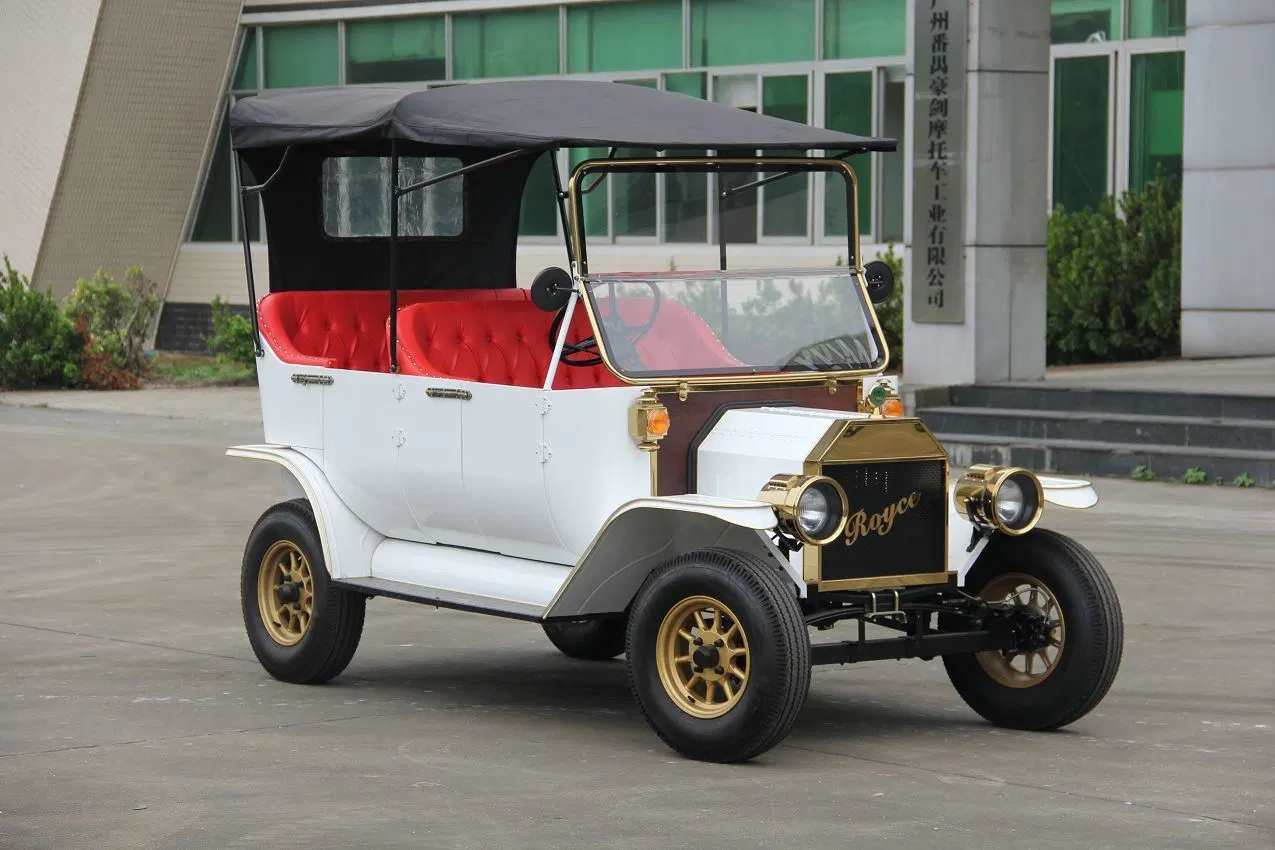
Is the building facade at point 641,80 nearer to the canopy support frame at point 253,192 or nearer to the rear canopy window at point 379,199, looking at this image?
the rear canopy window at point 379,199

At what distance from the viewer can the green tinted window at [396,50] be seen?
3156 cm

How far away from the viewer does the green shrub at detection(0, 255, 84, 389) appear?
25188 mm

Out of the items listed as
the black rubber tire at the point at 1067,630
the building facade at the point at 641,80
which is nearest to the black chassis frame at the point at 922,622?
the black rubber tire at the point at 1067,630

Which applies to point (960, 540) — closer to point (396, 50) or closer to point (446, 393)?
point (446, 393)

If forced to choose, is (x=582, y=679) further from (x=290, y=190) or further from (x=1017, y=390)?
(x=1017, y=390)

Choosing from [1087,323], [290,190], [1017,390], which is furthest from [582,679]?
[1087,323]

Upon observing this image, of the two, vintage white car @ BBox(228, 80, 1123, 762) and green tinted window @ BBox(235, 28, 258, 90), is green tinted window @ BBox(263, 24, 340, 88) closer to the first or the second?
green tinted window @ BBox(235, 28, 258, 90)

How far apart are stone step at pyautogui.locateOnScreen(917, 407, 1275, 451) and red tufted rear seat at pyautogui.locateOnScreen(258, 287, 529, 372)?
8.10 metres

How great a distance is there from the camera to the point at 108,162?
105 feet

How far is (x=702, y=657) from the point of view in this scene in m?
7.41

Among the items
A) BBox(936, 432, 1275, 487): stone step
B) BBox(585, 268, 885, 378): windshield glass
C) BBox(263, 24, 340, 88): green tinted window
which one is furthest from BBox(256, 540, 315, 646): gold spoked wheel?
BBox(263, 24, 340, 88): green tinted window

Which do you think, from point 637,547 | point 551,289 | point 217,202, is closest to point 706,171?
point 551,289

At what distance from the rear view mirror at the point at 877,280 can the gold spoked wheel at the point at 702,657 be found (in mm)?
1841

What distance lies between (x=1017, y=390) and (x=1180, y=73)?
788cm
